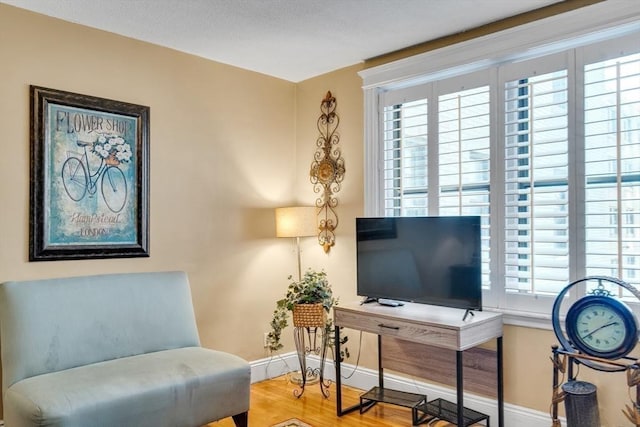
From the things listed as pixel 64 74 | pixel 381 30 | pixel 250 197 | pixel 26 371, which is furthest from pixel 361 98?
pixel 26 371

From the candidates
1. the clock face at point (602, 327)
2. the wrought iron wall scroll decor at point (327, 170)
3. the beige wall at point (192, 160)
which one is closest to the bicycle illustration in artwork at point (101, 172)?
the beige wall at point (192, 160)

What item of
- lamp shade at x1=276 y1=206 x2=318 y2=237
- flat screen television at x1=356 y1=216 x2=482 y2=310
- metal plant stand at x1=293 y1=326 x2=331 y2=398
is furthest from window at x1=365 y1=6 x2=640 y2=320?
metal plant stand at x1=293 y1=326 x2=331 y2=398

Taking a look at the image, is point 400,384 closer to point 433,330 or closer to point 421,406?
point 421,406

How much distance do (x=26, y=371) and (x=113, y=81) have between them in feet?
6.01

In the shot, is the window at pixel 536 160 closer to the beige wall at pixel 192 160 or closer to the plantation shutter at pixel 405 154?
the plantation shutter at pixel 405 154

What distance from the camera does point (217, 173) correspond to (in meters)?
3.85

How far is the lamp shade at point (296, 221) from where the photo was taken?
3891 mm

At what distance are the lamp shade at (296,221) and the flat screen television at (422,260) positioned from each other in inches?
21.9

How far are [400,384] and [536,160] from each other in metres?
1.81

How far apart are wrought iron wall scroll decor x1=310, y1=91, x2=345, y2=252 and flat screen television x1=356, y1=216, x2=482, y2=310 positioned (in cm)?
63

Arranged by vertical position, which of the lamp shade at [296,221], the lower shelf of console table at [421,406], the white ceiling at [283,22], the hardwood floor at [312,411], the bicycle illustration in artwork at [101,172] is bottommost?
the hardwood floor at [312,411]

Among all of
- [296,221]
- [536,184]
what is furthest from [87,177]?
[536,184]

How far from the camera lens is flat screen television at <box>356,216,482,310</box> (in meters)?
2.93

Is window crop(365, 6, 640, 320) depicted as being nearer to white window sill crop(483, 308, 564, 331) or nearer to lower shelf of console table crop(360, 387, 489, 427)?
white window sill crop(483, 308, 564, 331)
